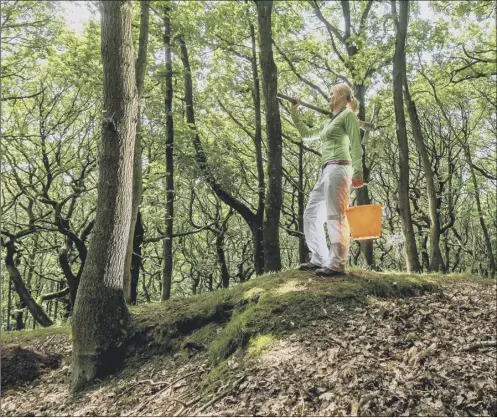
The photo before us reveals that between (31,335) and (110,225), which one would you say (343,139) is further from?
(31,335)

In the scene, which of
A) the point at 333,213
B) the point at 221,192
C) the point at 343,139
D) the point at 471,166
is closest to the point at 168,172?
the point at 221,192

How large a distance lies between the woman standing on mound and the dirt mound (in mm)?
4288

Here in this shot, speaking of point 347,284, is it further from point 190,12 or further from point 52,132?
point 52,132

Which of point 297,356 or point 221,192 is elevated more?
point 221,192

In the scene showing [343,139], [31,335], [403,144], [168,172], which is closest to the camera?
[343,139]

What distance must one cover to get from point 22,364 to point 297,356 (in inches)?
178

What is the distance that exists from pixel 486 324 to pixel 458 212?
23545 mm

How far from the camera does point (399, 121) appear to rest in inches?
369

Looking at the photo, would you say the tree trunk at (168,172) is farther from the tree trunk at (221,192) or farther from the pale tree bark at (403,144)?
the pale tree bark at (403,144)

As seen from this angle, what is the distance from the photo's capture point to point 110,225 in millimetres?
5391

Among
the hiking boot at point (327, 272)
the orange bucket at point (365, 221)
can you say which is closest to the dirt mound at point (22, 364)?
the hiking boot at point (327, 272)

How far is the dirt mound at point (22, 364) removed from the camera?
19.3 feet

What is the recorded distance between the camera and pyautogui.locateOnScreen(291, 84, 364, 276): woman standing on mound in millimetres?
5293

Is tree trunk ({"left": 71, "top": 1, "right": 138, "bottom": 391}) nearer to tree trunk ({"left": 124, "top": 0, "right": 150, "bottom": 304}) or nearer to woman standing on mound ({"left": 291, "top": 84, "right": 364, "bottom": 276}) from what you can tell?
tree trunk ({"left": 124, "top": 0, "right": 150, "bottom": 304})
